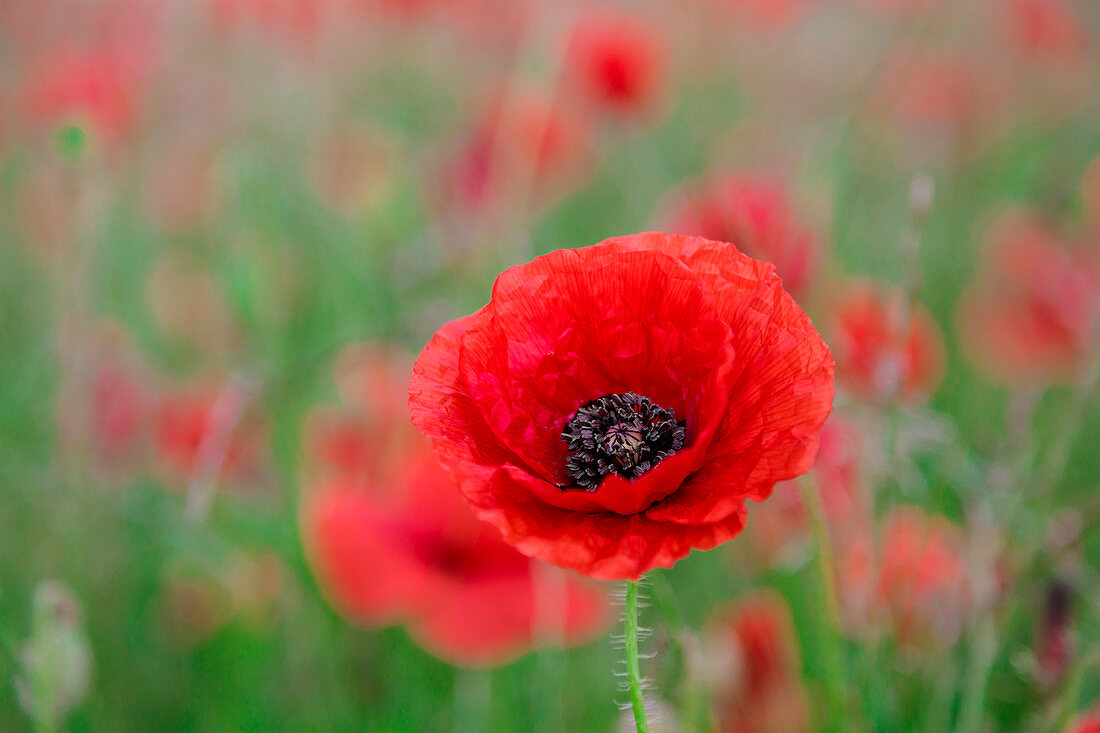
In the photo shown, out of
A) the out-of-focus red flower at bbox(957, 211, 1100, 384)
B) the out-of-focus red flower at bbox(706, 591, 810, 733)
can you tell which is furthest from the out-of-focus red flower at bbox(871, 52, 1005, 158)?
the out-of-focus red flower at bbox(706, 591, 810, 733)

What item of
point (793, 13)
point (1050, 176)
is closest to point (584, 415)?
point (1050, 176)

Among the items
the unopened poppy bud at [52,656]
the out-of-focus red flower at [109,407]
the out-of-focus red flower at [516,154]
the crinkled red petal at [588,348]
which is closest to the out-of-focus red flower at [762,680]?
the crinkled red petal at [588,348]

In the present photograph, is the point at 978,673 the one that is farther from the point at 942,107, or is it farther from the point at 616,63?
the point at 942,107

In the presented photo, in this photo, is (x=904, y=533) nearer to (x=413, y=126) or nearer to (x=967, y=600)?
(x=967, y=600)

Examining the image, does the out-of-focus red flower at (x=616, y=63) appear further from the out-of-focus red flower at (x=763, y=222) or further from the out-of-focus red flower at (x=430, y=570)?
the out-of-focus red flower at (x=430, y=570)

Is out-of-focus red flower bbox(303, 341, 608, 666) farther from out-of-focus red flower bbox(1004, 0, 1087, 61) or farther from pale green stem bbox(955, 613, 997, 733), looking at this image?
out-of-focus red flower bbox(1004, 0, 1087, 61)
